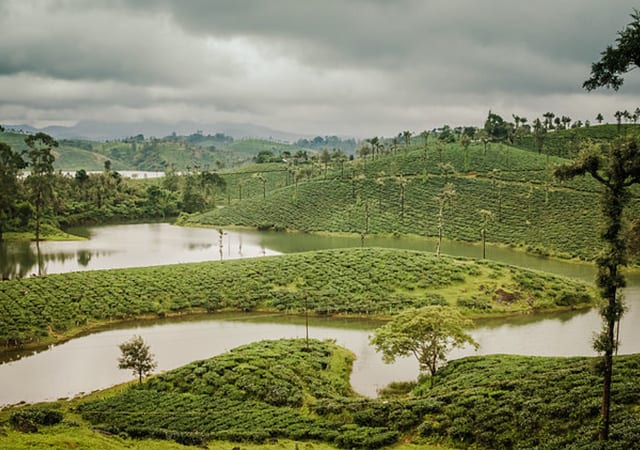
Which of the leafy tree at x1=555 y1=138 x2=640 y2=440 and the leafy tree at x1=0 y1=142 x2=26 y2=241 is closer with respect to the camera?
the leafy tree at x1=555 y1=138 x2=640 y2=440

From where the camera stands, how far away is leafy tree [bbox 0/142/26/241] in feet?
349

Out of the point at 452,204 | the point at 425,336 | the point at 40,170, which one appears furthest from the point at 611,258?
the point at 40,170

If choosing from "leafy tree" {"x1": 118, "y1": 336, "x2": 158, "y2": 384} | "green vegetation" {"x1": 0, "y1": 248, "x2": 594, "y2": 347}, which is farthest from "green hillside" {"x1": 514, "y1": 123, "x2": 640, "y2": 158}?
"leafy tree" {"x1": 118, "y1": 336, "x2": 158, "y2": 384}

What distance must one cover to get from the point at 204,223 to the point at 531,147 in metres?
105

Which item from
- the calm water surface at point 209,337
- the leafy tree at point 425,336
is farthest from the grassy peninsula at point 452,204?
the leafy tree at point 425,336

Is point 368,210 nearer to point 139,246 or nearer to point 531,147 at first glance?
point 139,246

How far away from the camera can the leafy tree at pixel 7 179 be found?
10625 centimetres

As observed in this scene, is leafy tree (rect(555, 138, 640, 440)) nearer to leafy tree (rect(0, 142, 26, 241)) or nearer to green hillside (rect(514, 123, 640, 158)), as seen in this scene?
leafy tree (rect(0, 142, 26, 241))

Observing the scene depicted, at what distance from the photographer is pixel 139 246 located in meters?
99.6

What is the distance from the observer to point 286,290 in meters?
67.9

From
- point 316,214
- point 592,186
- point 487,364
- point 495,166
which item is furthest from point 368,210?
point 487,364

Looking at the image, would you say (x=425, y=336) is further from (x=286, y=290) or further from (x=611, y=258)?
(x=286, y=290)

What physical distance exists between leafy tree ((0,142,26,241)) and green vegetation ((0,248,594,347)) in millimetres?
50753

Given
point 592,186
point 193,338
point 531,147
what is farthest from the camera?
point 531,147
